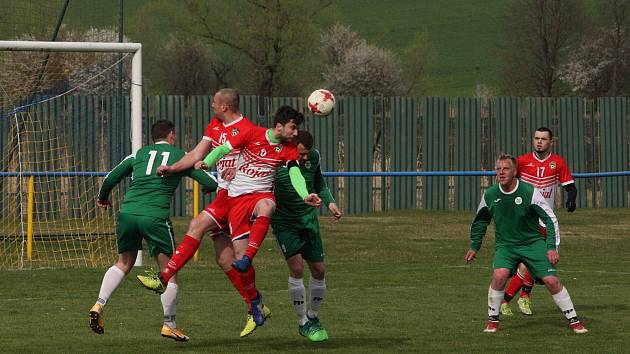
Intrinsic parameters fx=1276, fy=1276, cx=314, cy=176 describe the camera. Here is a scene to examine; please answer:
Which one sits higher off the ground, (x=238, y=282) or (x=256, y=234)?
(x=256, y=234)

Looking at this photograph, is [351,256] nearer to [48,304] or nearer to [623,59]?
[48,304]

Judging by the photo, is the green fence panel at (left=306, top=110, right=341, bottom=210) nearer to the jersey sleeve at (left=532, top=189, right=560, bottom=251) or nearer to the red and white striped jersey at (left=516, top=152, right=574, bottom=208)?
the red and white striped jersey at (left=516, top=152, right=574, bottom=208)

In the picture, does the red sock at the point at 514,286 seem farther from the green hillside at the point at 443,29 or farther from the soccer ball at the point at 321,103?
the green hillside at the point at 443,29

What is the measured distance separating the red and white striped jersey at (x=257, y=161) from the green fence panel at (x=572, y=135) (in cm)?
2767

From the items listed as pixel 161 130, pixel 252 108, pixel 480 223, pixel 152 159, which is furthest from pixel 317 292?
pixel 252 108

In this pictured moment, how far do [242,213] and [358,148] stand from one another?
2552 cm

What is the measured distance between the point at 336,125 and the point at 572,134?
7.47m

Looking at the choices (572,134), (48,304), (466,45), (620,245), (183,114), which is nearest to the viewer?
(48,304)

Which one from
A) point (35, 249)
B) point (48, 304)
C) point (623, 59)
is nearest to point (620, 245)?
point (35, 249)

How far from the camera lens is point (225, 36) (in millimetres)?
74000

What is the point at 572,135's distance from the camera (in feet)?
128

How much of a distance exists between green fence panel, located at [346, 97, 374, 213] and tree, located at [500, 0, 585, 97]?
3580 cm

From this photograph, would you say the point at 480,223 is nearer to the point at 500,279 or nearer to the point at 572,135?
the point at 500,279

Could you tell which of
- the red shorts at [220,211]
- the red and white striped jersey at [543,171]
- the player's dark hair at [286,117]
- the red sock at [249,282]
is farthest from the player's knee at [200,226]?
the red and white striped jersey at [543,171]
